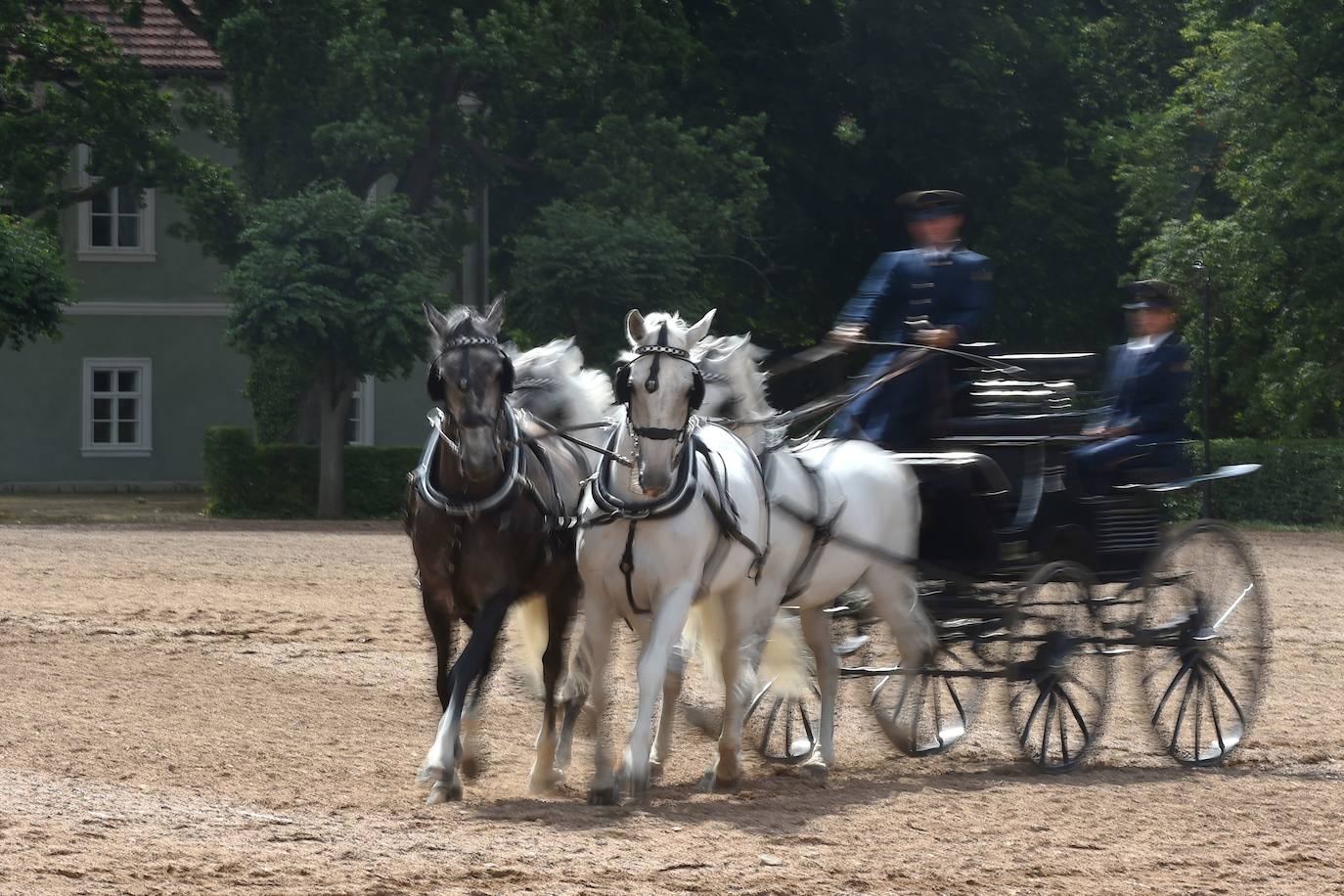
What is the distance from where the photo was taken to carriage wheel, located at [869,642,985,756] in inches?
357

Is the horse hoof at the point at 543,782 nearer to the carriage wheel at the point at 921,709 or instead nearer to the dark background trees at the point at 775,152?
the carriage wheel at the point at 921,709

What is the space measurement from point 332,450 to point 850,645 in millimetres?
18509

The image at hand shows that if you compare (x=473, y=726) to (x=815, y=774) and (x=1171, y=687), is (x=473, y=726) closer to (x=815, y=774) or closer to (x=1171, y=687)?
(x=815, y=774)

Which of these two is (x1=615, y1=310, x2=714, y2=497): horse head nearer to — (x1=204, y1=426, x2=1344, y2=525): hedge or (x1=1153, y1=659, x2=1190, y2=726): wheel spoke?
(x1=1153, y1=659, x2=1190, y2=726): wheel spoke

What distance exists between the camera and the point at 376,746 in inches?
357

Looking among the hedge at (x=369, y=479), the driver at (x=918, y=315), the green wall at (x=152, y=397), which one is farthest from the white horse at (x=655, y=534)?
the green wall at (x=152, y=397)

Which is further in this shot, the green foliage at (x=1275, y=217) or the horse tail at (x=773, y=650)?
the green foliage at (x=1275, y=217)

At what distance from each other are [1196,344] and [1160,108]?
8.09 meters

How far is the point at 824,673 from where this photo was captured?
9.14 m

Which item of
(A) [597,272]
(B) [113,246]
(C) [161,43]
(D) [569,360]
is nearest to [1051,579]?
(D) [569,360]

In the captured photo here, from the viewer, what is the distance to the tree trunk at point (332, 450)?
1053 inches

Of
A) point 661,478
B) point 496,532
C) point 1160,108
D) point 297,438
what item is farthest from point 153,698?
point 1160,108

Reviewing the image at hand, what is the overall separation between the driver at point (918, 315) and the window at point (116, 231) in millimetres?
27903

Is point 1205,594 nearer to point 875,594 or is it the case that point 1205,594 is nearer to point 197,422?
point 875,594
